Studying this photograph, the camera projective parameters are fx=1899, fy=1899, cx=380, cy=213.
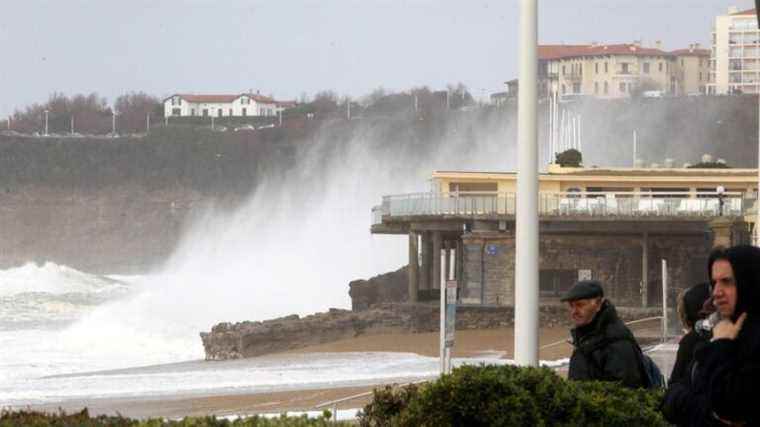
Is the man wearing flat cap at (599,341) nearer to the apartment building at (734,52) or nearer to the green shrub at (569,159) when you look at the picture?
the green shrub at (569,159)

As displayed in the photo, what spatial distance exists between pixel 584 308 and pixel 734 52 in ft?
569

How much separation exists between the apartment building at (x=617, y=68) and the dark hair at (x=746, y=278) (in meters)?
168

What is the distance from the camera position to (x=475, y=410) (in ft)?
33.1

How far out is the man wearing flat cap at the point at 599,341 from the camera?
9.63 m

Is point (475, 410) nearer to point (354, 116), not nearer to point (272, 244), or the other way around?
point (272, 244)

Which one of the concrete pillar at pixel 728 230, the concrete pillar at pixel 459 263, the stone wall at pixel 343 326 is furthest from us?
the concrete pillar at pixel 459 263

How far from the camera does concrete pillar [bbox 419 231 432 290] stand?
5791 centimetres

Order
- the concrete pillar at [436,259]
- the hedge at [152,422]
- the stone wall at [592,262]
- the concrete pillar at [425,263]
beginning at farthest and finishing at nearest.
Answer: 1. the concrete pillar at [425,263]
2. the concrete pillar at [436,259]
3. the stone wall at [592,262]
4. the hedge at [152,422]

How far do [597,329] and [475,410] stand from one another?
2.78 ft

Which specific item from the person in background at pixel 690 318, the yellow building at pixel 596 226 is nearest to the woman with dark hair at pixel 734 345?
the person in background at pixel 690 318

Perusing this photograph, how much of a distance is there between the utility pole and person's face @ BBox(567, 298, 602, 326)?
375cm

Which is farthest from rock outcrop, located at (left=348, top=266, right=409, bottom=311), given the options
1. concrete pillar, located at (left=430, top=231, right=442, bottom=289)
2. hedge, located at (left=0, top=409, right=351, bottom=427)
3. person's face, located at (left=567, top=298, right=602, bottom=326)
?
person's face, located at (left=567, top=298, right=602, bottom=326)

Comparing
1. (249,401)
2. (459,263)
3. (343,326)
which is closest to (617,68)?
(459,263)

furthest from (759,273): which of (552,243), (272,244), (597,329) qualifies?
(272,244)
